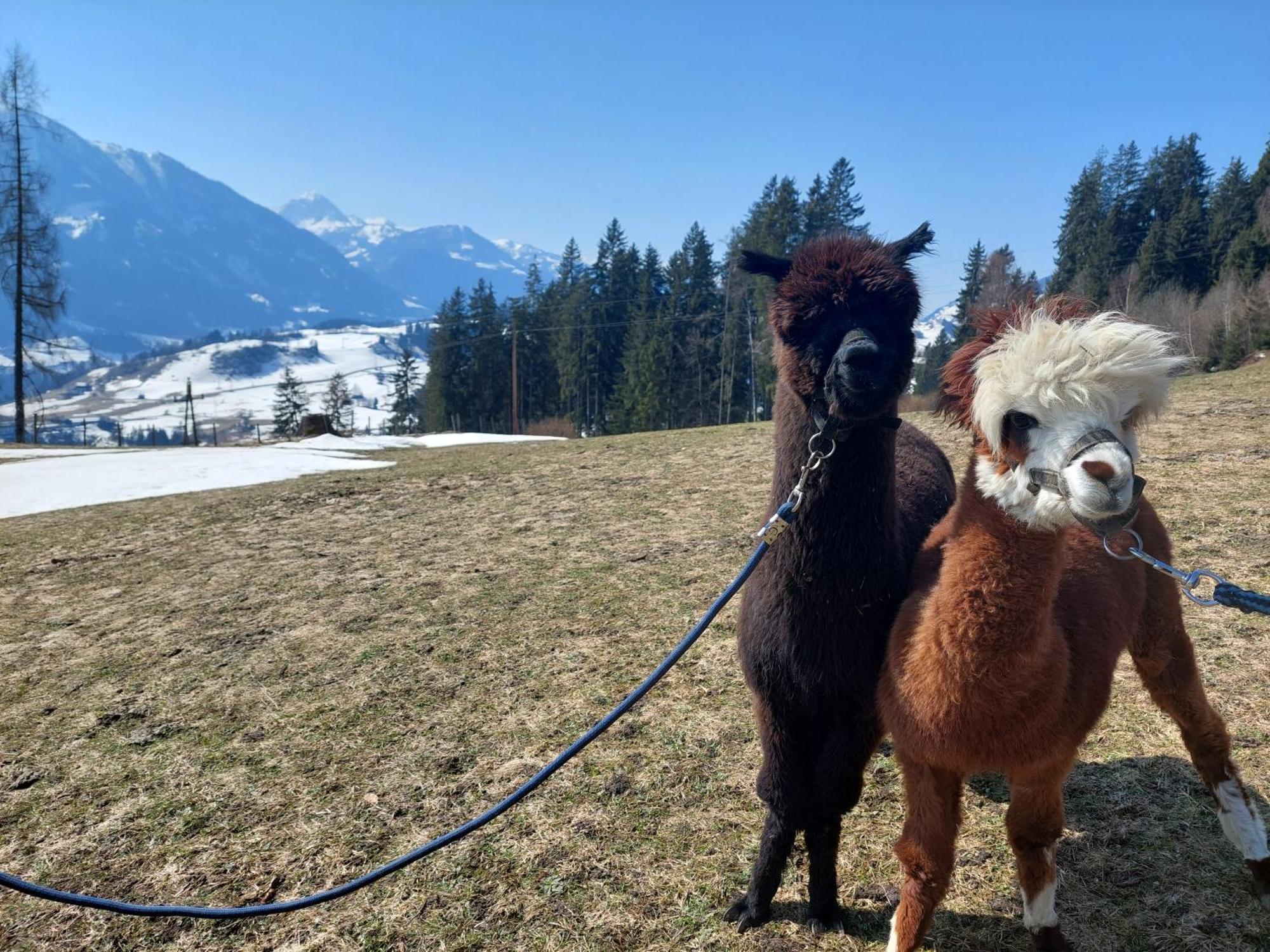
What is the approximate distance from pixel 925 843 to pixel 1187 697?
143cm

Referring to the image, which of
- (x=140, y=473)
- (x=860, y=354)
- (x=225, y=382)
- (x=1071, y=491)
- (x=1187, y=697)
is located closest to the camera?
(x=1071, y=491)

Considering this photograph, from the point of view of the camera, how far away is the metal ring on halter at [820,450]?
228 centimetres

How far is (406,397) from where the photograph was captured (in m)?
58.8

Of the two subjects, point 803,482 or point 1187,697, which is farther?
point 1187,697

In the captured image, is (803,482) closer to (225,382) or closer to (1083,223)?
(1083,223)

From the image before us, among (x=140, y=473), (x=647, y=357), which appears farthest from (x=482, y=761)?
(x=647, y=357)

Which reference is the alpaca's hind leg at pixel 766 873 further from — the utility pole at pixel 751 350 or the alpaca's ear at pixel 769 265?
the utility pole at pixel 751 350

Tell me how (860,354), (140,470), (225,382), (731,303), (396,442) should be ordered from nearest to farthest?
(860,354)
(140,470)
(396,442)
(731,303)
(225,382)

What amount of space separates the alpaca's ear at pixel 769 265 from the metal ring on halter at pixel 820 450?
1.91 feet

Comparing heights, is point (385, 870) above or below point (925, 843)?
below

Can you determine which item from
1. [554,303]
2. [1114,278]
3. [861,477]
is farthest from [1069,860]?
[554,303]

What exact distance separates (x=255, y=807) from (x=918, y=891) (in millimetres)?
2971

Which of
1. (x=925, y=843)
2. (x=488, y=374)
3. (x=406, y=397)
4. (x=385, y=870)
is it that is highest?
(x=488, y=374)

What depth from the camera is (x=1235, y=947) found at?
228cm
